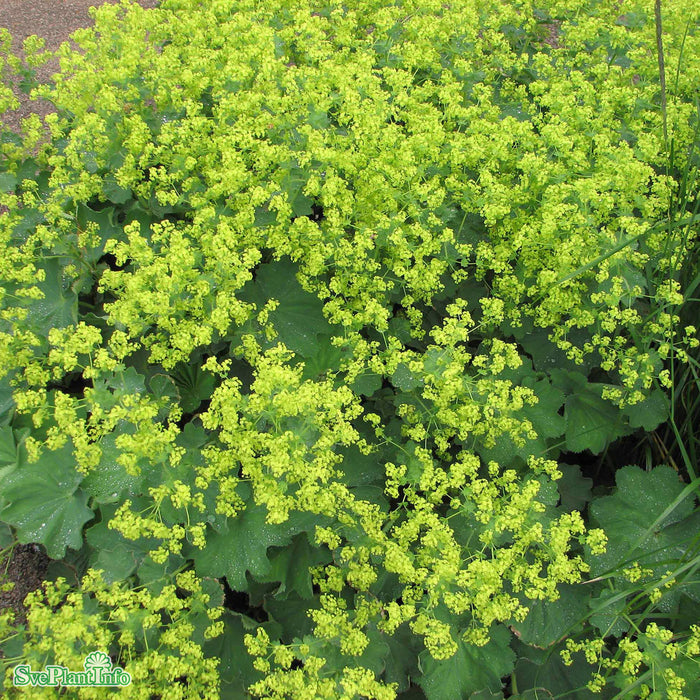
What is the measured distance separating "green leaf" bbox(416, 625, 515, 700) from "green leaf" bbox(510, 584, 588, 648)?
111 millimetres

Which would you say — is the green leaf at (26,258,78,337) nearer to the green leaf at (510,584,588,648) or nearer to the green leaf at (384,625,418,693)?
the green leaf at (384,625,418,693)

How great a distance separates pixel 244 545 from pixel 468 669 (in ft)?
3.94

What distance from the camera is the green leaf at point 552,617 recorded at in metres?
3.00

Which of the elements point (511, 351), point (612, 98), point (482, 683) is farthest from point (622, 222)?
point (482, 683)

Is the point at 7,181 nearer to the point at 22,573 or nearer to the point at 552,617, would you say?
the point at 22,573

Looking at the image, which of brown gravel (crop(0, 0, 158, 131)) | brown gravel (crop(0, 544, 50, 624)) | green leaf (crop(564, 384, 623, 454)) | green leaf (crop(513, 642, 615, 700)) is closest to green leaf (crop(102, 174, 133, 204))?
brown gravel (crop(0, 544, 50, 624))

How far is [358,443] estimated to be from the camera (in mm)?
3006

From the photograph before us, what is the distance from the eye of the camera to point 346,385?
3232 mm

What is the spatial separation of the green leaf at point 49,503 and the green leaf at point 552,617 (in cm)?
Answer: 219

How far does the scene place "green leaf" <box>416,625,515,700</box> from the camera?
285cm

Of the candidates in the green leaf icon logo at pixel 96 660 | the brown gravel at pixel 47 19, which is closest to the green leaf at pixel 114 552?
the green leaf icon logo at pixel 96 660

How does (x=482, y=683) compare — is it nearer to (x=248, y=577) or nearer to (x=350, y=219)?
(x=248, y=577)

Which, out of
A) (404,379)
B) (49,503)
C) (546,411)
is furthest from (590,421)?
(49,503)

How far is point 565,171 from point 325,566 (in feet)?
8.03
